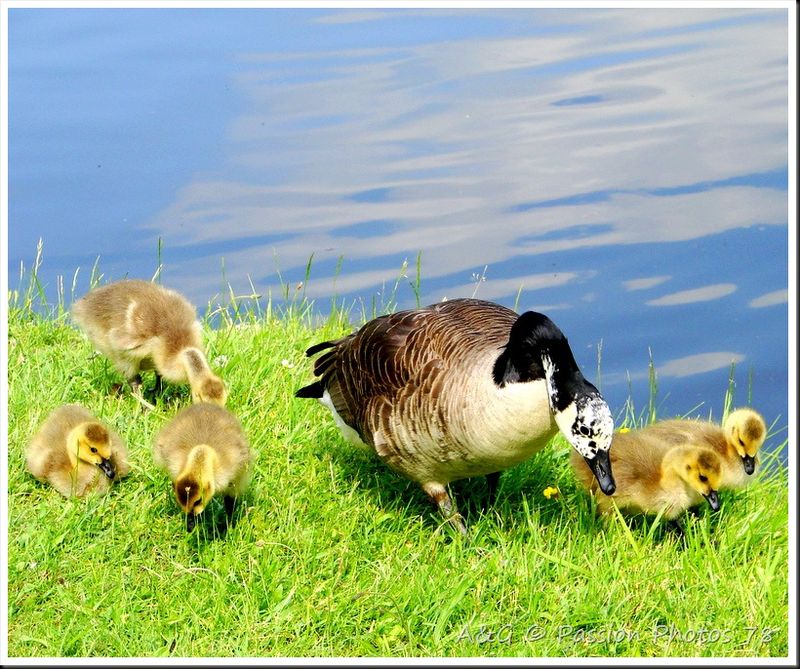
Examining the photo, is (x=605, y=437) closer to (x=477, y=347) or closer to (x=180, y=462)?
(x=477, y=347)

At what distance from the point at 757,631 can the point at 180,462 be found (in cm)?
262

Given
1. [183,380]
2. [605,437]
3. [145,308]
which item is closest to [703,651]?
[605,437]

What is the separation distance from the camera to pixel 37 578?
4.61 meters

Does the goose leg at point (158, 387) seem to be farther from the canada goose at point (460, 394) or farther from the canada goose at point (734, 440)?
the canada goose at point (734, 440)

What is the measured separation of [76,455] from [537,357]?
228 centimetres

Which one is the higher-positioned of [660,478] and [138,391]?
[138,391]

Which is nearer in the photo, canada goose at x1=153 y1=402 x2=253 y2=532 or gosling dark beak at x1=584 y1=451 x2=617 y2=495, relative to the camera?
gosling dark beak at x1=584 y1=451 x2=617 y2=495

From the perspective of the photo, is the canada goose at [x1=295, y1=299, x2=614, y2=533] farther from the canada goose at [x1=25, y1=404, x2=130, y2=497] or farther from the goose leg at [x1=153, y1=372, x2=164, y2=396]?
the goose leg at [x1=153, y1=372, x2=164, y2=396]

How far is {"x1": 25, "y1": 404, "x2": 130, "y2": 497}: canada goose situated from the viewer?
5.05m

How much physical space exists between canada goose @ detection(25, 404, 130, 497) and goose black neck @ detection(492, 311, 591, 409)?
197 centimetres

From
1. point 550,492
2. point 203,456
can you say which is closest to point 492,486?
point 550,492

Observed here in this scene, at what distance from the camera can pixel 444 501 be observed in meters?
5.05

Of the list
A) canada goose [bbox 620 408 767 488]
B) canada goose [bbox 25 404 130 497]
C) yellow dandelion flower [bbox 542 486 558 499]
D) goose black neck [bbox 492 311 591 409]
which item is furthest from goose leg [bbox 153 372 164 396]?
canada goose [bbox 620 408 767 488]

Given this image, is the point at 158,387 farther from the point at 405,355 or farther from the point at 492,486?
the point at 492,486
